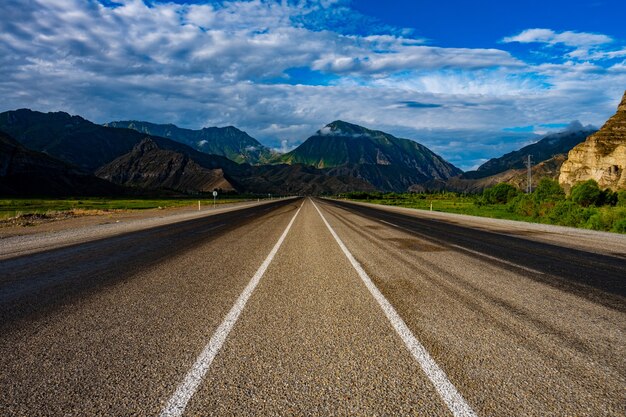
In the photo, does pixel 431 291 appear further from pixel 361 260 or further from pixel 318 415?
pixel 318 415

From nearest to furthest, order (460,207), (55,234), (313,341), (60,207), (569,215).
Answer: (313,341) → (55,234) → (569,215) → (60,207) → (460,207)

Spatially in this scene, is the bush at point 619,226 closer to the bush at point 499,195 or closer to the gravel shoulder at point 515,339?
the gravel shoulder at point 515,339

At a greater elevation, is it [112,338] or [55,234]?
[112,338]

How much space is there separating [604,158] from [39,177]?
15516 centimetres

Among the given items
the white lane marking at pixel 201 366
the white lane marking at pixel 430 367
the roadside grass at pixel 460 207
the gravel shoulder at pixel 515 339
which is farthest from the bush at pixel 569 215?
the white lane marking at pixel 201 366

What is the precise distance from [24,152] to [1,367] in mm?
150216

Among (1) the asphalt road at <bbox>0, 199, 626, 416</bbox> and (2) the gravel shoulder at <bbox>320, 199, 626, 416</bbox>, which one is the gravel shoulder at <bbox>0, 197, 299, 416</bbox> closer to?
(1) the asphalt road at <bbox>0, 199, 626, 416</bbox>

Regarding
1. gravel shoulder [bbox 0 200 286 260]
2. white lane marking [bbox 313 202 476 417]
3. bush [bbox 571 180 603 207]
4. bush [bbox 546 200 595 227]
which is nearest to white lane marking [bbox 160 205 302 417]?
white lane marking [bbox 313 202 476 417]

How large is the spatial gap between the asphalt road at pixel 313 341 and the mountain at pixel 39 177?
120295 mm

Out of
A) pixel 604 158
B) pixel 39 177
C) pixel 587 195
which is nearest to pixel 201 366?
pixel 587 195

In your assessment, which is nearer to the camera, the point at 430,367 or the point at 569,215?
the point at 430,367

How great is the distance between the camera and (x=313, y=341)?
3877 mm

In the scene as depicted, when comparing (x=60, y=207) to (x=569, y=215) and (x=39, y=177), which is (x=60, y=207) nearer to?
(x=569, y=215)

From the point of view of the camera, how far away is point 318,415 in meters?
2.58
